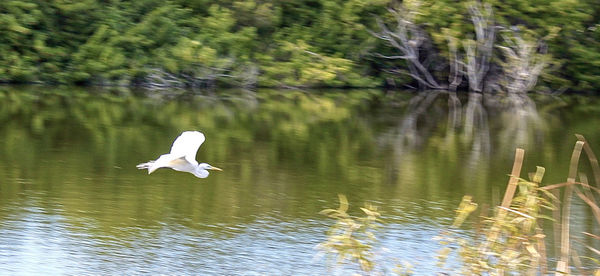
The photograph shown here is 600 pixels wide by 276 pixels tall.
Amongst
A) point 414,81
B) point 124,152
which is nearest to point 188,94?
point 414,81

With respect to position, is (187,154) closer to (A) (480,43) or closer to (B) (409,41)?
(B) (409,41)

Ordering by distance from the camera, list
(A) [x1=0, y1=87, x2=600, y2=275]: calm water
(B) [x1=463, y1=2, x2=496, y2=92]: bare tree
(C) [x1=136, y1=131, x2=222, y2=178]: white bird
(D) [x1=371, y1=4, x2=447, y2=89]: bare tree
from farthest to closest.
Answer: (B) [x1=463, y1=2, x2=496, y2=92]: bare tree
(D) [x1=371, y1=4, x2=447, y2=89]: bare tree
(A) [x1=0, y1=87, x2=600, y2=275]: calm water
(C) [x1=136, y1=131, x2=222, y2=178]: white bird

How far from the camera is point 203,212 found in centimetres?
969

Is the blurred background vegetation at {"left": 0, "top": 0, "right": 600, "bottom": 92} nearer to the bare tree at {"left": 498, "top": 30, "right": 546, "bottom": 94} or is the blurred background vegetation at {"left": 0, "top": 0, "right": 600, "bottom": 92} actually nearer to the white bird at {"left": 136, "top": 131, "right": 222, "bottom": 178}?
the bare tree at {"left": 498, "top": 30, "right": 546, "bottom": 94}

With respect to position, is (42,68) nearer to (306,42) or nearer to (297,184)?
(306,42)

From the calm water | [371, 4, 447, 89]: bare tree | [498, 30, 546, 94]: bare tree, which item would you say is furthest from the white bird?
[498, 30, 546, 94]: bare tree

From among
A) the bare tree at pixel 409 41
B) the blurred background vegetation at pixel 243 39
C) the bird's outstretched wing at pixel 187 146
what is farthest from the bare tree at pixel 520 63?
the bird's outstretched wing at pixel 187 146

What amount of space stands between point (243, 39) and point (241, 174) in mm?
12282

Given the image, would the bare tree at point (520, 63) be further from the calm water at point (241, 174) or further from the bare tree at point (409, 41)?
A: the calm water at point (241, 174)

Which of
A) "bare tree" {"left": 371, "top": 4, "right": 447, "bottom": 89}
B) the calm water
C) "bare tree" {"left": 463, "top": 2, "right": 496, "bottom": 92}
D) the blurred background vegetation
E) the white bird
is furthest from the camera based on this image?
"bare tree" {"left": 463, "top": 2, "right": 496, "bottom": 92}

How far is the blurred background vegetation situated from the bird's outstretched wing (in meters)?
16.5

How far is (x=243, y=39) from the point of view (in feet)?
78.6

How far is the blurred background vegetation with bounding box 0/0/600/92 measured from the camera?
2294 cm

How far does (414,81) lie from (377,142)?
1134 centimetres
